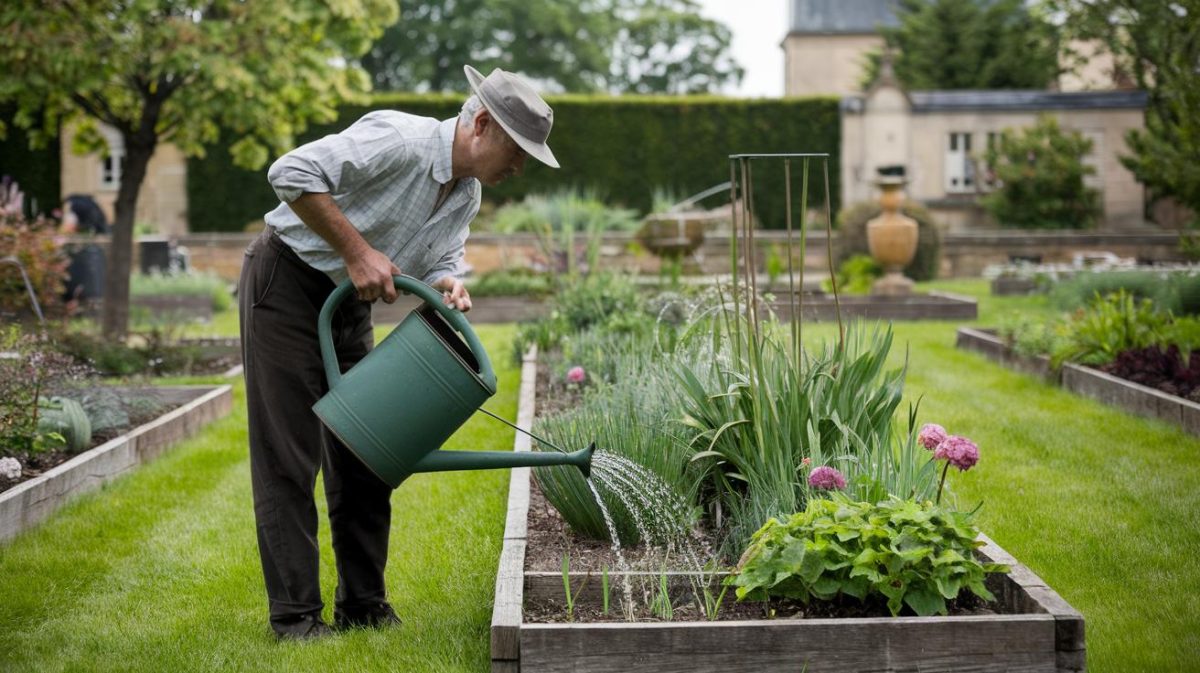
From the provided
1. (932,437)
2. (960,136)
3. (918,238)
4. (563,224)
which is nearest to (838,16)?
(960,136)

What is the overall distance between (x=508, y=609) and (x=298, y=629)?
71 centimetres

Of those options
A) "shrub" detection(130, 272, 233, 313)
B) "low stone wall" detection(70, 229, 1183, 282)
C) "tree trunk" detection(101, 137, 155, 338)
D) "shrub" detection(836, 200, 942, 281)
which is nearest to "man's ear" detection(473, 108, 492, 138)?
"tree trunk" detection(101, 137, 155, 338)

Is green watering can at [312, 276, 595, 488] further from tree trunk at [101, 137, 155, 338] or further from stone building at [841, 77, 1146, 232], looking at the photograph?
stone building at [841, 77, 1146, 232]

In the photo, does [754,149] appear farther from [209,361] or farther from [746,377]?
[746,377]

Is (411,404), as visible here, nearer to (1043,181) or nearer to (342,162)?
(342,162)

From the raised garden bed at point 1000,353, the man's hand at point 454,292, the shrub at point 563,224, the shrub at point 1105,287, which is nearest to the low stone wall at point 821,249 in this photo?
the shrub at point 563,224

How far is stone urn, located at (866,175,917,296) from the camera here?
12352mm

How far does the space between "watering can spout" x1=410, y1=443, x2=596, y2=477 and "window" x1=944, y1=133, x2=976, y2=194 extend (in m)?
20.4

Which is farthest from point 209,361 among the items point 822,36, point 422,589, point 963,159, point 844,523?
point 822,36

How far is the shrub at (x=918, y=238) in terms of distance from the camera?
51.3 feet

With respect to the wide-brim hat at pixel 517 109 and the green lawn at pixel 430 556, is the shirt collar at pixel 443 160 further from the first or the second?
the green lawn at pixel 430 556

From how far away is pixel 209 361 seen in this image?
28.6 feet

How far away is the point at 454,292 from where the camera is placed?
3.16m

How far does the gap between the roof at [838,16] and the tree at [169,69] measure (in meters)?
30.2
